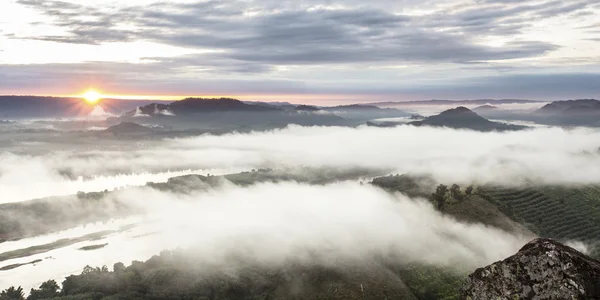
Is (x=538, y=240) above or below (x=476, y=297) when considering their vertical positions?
above

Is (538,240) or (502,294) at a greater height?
(538,240)

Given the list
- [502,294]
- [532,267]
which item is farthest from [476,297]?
[532,267]

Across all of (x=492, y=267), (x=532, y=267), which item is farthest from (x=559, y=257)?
(x=492, y=267)

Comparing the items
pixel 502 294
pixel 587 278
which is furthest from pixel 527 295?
pixel 587 278

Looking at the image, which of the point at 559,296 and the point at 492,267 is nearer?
the point at 559,296

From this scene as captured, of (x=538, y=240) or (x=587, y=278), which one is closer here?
(x=587, y=278)

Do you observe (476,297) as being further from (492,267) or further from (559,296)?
(559,296)
